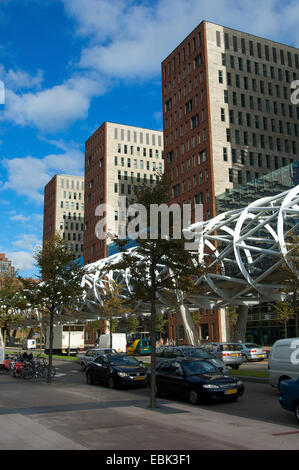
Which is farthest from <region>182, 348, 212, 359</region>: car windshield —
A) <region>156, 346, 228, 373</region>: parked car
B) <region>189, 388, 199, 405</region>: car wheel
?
<region>189, 388, 199, 405</region>: car wheel

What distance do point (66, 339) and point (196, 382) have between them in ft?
127

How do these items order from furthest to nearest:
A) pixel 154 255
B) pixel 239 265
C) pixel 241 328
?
pixel 241 328 → pixel 239 265 → pixel 154 255

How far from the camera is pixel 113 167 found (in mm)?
104438

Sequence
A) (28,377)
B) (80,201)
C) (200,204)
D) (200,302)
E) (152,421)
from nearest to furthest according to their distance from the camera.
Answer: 1. (152,421)
2. (28,377)
3. (200,302)
4. (200,204)
5. (80,201)

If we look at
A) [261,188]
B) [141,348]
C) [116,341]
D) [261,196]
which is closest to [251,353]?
[116,341]

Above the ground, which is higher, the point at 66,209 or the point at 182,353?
the point at 66,209

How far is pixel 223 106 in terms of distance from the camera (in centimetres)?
6944

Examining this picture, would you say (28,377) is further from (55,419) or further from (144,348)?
(144,348)

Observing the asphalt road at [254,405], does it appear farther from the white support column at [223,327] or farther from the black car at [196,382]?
the white support column at [223,327]

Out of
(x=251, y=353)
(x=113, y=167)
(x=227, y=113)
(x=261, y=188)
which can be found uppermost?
(x=113, y=167)

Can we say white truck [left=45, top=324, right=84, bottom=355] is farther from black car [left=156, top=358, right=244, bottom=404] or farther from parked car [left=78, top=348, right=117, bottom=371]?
black car [left=156, top=358, right=244, bottom=404]

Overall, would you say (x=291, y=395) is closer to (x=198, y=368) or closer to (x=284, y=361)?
(x=284, y=361)

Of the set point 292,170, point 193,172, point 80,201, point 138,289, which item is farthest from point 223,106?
point 80,201
